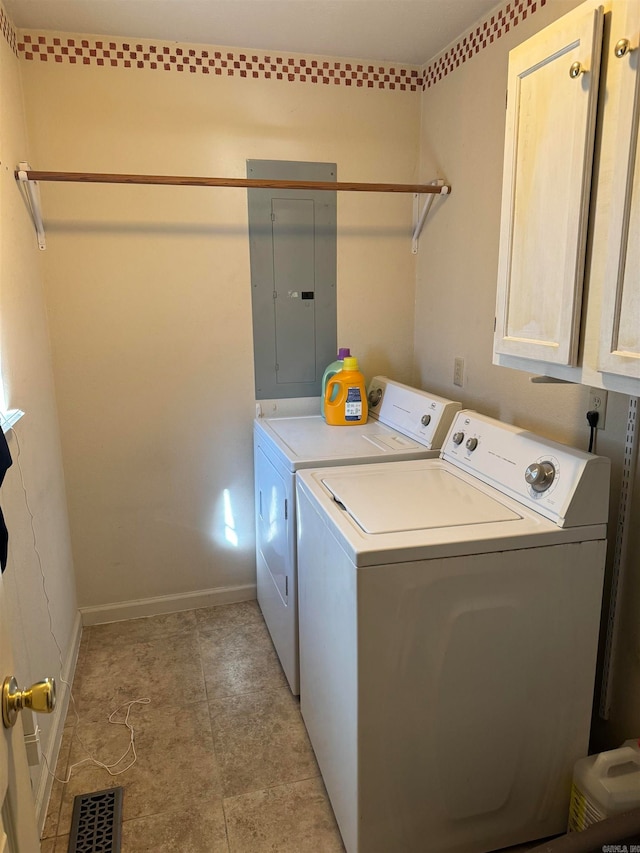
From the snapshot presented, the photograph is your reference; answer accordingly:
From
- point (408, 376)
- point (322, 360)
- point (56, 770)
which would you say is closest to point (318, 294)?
point (322, 360)

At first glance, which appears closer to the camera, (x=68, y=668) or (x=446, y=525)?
(x=446, y=525)

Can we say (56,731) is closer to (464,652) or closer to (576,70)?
(464,652)

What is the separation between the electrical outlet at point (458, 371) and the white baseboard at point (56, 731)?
189 cm

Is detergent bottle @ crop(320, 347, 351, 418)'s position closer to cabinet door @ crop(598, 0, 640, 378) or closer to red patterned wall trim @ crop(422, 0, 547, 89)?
red patterned wall trim @ crop(422, 0, 547, 89)

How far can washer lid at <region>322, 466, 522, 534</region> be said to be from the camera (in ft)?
4.76

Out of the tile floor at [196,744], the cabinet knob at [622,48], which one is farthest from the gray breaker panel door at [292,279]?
the cabinet knob at [622,48]

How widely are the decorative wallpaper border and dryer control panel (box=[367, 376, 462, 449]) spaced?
127cm

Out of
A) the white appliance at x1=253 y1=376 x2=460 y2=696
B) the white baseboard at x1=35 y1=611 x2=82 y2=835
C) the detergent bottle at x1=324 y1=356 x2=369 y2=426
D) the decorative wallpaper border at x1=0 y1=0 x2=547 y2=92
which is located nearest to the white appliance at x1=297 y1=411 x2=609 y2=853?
the white appliance at x1=253 y1=376 x2=460 y2=696

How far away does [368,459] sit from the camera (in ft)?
6.70

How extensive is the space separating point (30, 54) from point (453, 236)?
175cm

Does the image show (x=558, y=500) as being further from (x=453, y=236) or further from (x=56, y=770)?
(x=56, y=770)

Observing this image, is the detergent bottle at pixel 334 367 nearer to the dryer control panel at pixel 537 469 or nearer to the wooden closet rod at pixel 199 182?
the wooden closet rod at pixel 199 182

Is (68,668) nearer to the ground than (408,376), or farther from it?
nearer to the ground

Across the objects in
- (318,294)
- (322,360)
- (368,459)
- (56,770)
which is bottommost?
(56,770)
